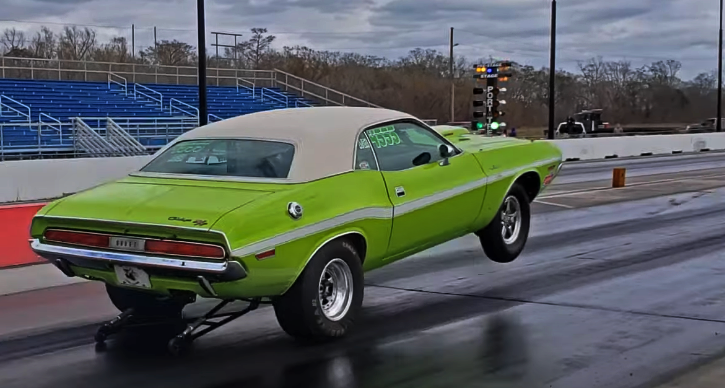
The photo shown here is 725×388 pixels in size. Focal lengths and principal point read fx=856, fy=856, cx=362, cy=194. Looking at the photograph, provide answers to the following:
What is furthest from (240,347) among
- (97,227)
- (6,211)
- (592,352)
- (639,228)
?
(639,228)

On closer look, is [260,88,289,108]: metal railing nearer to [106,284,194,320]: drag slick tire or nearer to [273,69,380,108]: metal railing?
[273,69,380,108]: metal railing

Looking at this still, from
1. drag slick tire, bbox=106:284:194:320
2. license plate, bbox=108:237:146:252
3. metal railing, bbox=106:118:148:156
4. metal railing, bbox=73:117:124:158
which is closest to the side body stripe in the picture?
license plate, bbox=108:237:146:252

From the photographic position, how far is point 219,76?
4581cm

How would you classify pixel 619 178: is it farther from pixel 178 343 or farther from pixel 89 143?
pixel 89 143

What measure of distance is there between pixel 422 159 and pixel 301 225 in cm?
189

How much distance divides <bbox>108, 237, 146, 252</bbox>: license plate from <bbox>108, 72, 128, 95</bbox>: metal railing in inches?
1403

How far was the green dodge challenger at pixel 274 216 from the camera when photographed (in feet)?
17.9

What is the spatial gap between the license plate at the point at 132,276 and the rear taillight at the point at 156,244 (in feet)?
0.58

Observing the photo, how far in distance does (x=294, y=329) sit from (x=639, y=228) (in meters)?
7.90

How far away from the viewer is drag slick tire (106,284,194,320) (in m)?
6.70

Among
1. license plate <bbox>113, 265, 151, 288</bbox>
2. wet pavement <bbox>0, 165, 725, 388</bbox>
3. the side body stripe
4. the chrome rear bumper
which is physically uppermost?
the side body stripe

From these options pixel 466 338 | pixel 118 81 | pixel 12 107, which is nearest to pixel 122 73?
pixel 118 81

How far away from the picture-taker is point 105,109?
121ft

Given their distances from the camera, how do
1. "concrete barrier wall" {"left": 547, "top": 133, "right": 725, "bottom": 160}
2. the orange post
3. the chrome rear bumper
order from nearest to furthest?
the chrome rear bumper, the orange post, "concrete barrier wall" {"left": 547, "top": 133, "right": 725, "bottom": 160}
